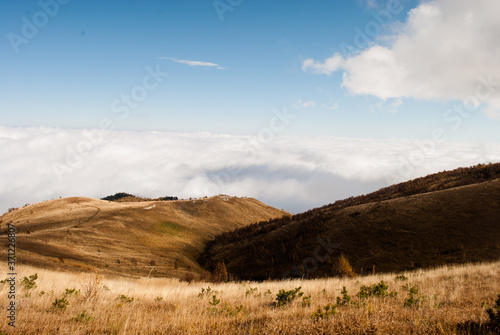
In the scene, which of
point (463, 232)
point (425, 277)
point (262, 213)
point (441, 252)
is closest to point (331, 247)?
point (441, 252)

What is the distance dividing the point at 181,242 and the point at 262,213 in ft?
140

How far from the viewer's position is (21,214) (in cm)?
6744

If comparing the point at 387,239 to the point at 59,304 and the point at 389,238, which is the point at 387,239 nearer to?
the point at 389,238

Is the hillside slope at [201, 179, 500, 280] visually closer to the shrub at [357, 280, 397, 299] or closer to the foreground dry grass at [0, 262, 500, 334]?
the shrub at [357, 280, 397, 299]

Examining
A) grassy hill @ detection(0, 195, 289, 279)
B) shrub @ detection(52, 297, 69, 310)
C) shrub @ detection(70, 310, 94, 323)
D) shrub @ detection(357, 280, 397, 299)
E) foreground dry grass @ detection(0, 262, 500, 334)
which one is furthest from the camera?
grassy hill @ detection(0, 195, 289, 279)

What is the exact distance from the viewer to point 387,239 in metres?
34.3

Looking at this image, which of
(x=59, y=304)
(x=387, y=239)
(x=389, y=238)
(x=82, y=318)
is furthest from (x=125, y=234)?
(x=82, y=318)

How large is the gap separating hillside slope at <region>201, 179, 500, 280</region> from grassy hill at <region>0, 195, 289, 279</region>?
31.6ft

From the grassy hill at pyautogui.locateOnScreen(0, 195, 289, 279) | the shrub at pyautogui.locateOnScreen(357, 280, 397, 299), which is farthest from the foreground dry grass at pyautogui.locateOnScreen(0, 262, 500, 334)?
the grassy hill at pyautogui.locateOnScreen(0, 195, 289, 279)

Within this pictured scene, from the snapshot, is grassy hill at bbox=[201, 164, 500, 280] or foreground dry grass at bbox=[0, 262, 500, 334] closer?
foreground dry grass at bbox=[0, 262, 500, 334]

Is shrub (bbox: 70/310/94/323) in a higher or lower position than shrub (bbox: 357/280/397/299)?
higher

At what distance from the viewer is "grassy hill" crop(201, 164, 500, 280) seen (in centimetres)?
2895

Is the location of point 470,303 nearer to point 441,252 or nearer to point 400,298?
point 400,298

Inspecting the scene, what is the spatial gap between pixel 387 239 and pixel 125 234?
42.7 m
